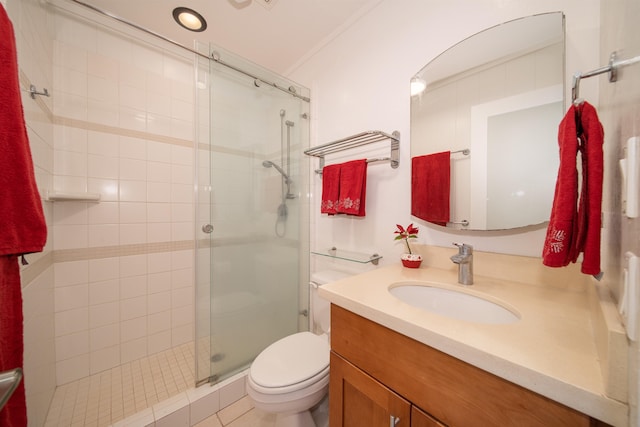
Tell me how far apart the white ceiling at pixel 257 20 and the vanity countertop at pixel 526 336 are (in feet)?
5.42

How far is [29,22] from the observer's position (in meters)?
1.09

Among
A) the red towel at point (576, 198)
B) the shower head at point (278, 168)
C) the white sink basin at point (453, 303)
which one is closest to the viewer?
the red towel at point (576, 198)

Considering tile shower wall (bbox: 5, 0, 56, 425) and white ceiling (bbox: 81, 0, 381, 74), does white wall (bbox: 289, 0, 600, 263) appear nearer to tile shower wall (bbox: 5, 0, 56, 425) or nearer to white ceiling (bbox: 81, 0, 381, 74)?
white ceiling (bbox: 81, 0, 381, 74)

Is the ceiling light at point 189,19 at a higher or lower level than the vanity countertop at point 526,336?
higher

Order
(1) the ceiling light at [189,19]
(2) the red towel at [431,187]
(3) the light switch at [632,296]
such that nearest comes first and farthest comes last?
(3) the light switch at [632,296] < (2) the red towel at [431,187] < (1) the ceiling light at [189,19]

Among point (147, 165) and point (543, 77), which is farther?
point (147, 165)

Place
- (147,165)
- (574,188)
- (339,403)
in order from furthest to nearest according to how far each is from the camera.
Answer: (147,165) < (339,403) < (574,188)

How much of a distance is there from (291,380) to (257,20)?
2085mm

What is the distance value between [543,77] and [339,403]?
4.62 feet

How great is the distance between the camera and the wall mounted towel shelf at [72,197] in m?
1.31

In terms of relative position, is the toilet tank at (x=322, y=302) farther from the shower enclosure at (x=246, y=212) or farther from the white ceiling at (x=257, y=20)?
the white ceiling at (x=257, y=20)

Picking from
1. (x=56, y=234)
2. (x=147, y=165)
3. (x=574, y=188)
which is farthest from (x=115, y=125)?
(x=574, y=188)

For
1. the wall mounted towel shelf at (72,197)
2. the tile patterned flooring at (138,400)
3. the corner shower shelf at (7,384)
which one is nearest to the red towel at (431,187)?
the tile patterned flooring at (138,400)

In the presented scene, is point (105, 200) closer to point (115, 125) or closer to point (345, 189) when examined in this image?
point (115, 125)
